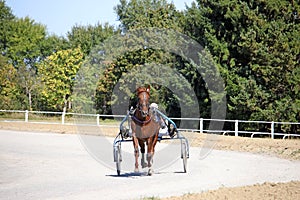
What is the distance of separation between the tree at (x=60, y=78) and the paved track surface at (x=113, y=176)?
128 ft

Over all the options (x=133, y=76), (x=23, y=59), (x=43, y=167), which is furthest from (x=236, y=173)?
(x=23, y=59)

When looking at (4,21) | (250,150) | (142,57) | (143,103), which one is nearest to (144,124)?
(143,103)

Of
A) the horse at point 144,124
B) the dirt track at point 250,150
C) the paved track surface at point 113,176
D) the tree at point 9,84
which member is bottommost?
the paved track surface at point 113,176

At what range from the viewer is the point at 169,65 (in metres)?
37.1

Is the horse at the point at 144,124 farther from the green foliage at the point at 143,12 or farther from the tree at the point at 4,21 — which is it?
the tree at the point at 4,21

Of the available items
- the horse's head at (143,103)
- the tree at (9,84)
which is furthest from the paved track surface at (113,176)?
the tree at (9,84)

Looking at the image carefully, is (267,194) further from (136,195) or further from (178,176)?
(178,176)

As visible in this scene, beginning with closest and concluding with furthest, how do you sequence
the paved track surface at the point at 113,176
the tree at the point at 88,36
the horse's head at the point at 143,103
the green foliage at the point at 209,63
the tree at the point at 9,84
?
the paved track surface at the point at 113,176, the horse's head at the point at 143,103, the green foliage at the point at 209,63, the tree at the point at 9,84, the tree at the point at 88,36

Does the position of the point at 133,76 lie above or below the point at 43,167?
above

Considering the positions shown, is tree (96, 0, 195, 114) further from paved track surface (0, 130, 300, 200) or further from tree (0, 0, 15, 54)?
paved track surface (0, 130, 300, 200)

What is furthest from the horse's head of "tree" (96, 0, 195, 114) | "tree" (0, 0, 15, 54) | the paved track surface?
"tree" (0, 0, 15, 54)

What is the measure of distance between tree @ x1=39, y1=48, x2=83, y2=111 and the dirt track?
1872 centimetres

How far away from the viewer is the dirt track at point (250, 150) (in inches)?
341

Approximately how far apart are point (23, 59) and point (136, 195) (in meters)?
60.8
